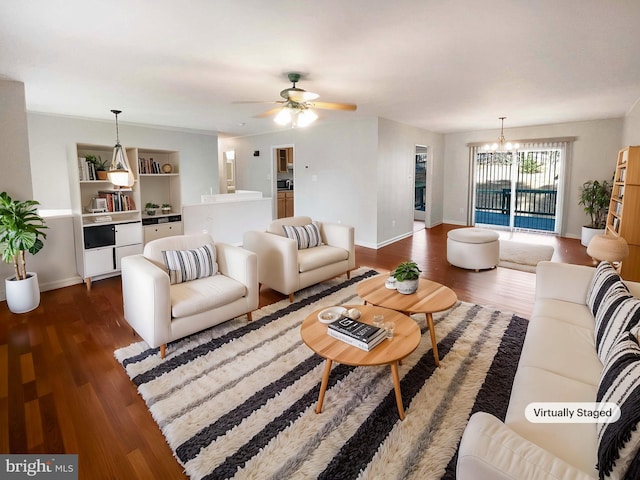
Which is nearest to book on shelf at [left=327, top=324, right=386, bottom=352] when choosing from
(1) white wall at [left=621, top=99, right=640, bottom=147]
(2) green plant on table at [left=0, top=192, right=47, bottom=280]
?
(2) green plant on table at [left=0, top=192, right=47, bottom=280]

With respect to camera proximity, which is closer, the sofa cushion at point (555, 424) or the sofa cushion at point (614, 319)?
the sofa cushion at point (555, 424)

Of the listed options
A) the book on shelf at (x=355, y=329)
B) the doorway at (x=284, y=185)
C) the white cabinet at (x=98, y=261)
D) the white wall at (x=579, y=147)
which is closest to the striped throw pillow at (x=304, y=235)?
the book on shelf at (x=355, y=329)

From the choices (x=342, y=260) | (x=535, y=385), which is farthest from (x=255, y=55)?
(x=535, y=385)

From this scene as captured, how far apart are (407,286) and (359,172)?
3.74 m

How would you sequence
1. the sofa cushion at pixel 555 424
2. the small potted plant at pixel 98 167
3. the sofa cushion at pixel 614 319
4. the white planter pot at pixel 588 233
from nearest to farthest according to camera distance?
the sofa cushion at pixel 555 424 → the sofa cushion at pixel 614 319 → the small potted plant at pixel 98 167 → the white planter pot at pixel 588 233

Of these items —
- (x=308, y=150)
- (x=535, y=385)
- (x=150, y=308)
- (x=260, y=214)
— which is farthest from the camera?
(x=308, y=150)

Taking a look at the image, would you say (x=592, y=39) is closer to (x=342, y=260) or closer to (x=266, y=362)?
(x=342, y=260)

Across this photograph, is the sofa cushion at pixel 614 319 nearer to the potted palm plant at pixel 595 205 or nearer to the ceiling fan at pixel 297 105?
A: the ceiling fan at pixel 297 105

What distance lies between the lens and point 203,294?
8.99 feet

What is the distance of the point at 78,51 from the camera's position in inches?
107

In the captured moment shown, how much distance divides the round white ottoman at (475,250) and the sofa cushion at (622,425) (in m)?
3.34

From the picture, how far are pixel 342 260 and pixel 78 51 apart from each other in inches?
Answer: 124

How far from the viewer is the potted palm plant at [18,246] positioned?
325 cm

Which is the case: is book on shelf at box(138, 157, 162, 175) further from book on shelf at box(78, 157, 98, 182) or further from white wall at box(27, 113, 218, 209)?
book on shelf at box(78, 157, 98, 182)
